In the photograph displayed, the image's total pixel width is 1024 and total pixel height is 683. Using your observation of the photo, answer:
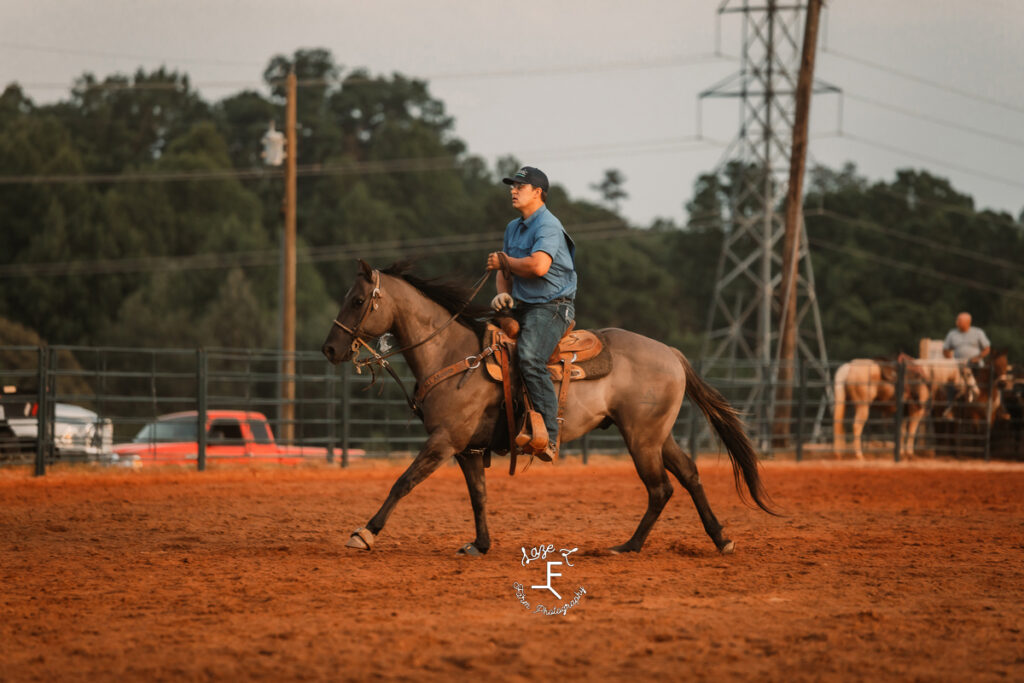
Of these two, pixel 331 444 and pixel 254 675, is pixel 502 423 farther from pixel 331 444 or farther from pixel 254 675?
pixel 331 444

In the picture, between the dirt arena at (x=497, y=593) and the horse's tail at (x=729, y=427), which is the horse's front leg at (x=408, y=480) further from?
the horse's tail at (x=729, y=427)

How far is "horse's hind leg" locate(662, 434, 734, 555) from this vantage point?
7715mm

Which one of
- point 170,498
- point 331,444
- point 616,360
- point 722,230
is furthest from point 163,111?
point 616,360

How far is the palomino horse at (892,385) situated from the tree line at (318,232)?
21.8 m

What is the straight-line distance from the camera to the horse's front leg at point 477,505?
7.50 meters

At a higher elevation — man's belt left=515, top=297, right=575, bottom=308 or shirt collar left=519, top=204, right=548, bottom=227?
shirt collar left=519, top=204, right=548, bottom=227

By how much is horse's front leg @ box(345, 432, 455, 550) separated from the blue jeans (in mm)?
648

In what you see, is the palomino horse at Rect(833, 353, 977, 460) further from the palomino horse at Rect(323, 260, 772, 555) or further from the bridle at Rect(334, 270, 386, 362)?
the bridle at Rect(334, 270, 386, 362)

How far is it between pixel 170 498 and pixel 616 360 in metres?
6.03

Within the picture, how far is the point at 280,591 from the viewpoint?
19.8 feet

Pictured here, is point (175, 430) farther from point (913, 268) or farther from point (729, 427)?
point (913, 268)

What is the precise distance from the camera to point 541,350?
24.1 ft

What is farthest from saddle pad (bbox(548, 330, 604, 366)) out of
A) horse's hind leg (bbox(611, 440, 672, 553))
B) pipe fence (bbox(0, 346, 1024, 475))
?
pipe fence (bbox(0, 346, 1024, 475))

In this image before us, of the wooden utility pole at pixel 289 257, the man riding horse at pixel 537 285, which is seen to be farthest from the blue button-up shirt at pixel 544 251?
the wooden utility pole at pixel 289 257
